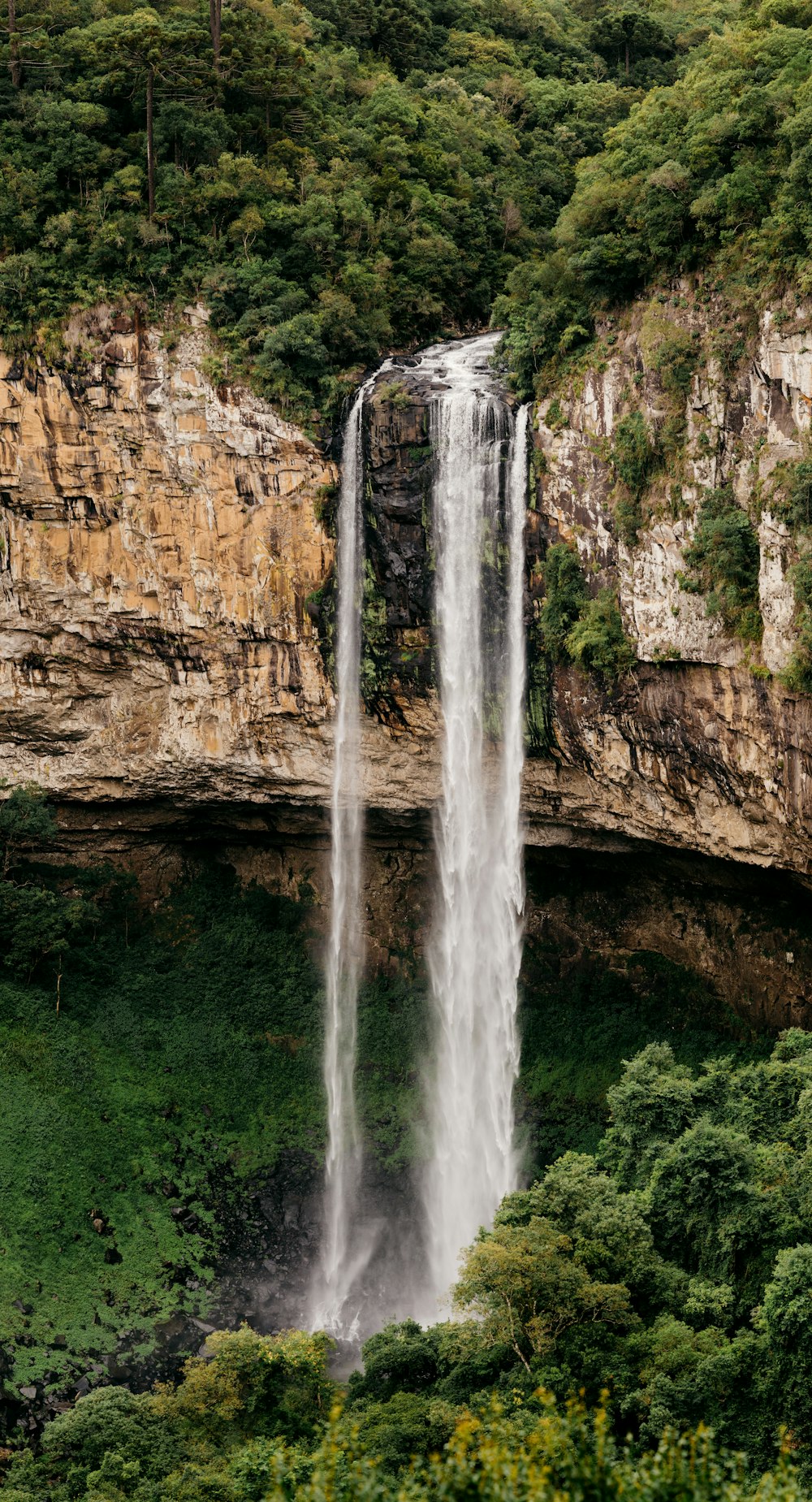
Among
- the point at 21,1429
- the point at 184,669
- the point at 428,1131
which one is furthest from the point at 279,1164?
the point at 184,669

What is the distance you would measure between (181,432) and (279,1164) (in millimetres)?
14077

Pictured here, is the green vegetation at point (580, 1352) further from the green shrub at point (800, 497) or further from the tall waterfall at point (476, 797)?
the green shrub at point (800, 497)

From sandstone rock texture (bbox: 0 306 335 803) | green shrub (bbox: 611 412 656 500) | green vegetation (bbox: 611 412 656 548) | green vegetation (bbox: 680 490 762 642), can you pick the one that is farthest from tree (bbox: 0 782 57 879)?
green vegetation (bbox: 680 490 762 642)

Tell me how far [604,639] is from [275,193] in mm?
12371

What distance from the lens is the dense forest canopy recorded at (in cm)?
2703

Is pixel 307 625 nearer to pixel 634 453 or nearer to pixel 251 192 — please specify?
pixel 634 453

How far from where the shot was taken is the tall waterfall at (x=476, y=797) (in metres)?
25.9

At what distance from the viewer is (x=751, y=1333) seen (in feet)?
57.2

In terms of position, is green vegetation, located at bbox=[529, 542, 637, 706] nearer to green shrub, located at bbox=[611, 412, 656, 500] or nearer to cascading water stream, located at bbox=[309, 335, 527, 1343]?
cascading water stream, located at bbox=[309, 335, 527, 1343]

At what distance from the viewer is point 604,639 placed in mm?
24188

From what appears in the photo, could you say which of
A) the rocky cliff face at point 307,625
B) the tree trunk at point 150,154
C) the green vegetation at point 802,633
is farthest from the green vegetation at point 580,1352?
the tree trunk at point 150,154

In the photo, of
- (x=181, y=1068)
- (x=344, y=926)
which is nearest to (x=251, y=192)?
(x=344, y=926)

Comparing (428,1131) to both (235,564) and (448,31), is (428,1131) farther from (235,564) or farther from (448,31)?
(448,31)

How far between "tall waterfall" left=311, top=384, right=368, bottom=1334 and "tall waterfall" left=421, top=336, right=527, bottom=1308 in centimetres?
157
